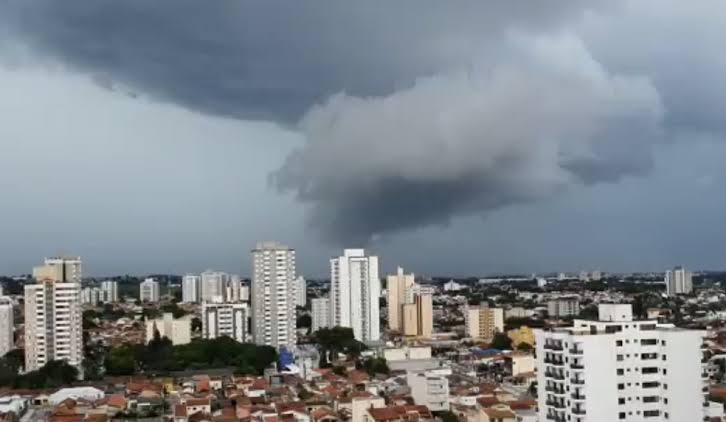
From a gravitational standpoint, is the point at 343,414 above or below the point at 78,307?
below

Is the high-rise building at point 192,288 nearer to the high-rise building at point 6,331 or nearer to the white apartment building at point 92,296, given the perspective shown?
the white apartment building at point 92,296

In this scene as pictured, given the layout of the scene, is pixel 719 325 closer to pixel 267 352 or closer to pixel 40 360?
pixel 267 352

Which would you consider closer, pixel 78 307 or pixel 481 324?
pixel 78 307

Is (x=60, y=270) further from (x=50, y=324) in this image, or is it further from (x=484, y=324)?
(x=484, y=324)

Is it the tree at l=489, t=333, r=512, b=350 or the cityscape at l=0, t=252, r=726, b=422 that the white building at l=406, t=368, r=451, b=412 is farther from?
the tree at l=489, t=333, r=512, b=350

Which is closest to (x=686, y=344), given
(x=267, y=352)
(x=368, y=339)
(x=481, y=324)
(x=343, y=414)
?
(x=343, y=414)

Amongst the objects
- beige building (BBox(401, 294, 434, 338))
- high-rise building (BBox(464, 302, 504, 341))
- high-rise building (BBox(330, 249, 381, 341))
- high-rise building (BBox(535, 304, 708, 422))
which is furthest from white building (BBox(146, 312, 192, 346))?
high-rise building (BBox(535, 304, 708, 422))
